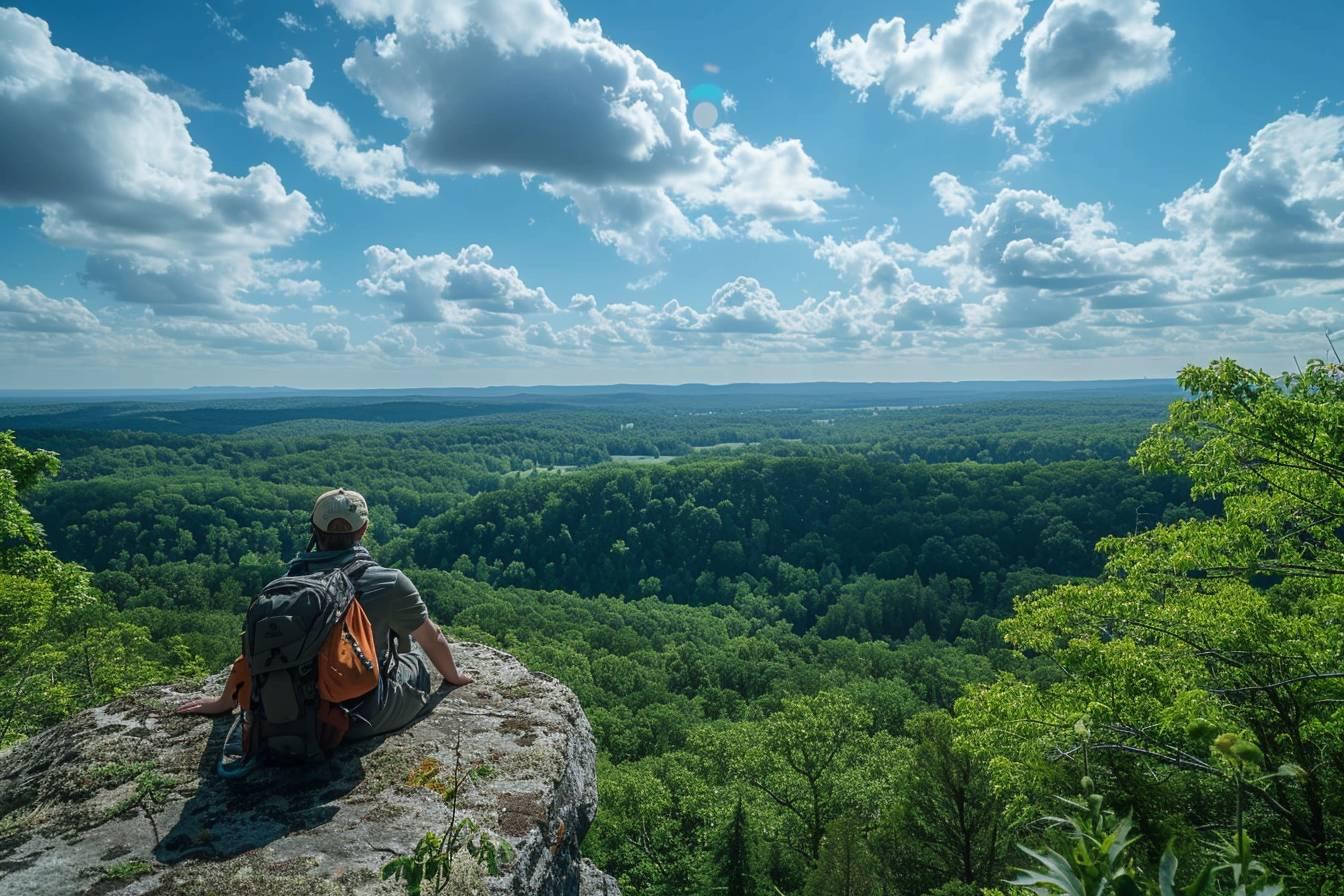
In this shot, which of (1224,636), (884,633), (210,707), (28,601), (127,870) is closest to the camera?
(127,870)

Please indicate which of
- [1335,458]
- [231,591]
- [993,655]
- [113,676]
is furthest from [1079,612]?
[231,591]

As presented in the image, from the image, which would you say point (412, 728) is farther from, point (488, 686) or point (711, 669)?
point (711, 669)

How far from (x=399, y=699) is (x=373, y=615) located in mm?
686

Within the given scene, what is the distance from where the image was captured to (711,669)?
58.1 metres

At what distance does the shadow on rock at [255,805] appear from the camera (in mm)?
3535

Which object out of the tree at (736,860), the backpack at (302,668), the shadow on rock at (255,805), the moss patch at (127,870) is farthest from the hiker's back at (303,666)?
the tree at (736,860)

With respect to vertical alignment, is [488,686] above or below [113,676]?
above

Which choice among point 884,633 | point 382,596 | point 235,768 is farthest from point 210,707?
point 884,633

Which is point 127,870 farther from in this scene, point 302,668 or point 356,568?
point 356,568

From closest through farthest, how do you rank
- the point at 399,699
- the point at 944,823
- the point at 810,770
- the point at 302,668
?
the point at 302,668 → the point at 399,699 → the point at 944,823 → the point at 810,770

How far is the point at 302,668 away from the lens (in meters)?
4.01

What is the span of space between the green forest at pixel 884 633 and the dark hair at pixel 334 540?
4499mm

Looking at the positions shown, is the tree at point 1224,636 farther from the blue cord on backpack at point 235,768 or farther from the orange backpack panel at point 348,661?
the blue cord on backpack at point 235,768

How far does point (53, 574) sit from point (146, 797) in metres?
13.1
